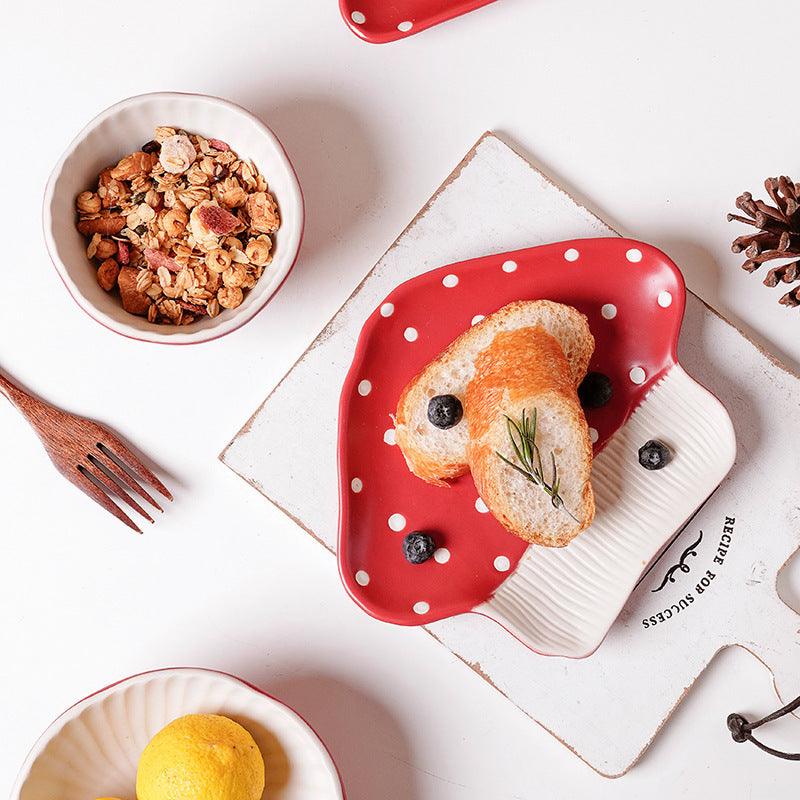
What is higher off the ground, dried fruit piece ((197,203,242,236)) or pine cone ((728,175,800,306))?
pine cone ((728,175,800,306))

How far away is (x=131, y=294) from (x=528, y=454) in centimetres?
50

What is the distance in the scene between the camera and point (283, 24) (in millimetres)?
1149

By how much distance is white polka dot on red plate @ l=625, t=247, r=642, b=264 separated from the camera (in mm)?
1059

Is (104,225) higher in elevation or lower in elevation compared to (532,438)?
lower

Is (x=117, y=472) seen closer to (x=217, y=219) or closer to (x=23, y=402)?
(x=23, y=402)

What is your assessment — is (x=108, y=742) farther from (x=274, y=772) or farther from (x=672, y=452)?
(x=672, y=452)

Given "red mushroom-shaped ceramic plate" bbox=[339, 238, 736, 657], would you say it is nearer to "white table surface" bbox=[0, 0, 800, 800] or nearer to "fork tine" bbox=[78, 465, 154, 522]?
"white table surface" bbox=[0, 0, 800, 800]

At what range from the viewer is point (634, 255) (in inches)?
41.8

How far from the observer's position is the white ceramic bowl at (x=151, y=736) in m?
1.05

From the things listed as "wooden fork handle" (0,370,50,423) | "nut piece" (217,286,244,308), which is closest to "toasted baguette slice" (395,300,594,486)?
"nut piece" (217,286,244,308)

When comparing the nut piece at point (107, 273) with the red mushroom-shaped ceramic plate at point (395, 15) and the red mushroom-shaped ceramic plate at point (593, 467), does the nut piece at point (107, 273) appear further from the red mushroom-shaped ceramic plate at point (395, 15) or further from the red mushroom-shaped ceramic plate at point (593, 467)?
the red mushroom-shaped ceramic plate at point (395, 15)

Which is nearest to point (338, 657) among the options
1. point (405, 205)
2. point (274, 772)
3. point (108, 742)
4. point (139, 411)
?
point (274, 772)

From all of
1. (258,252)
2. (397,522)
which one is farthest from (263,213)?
(397,522)

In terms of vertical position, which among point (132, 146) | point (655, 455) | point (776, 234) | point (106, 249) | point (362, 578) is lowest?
point (362, 578)
